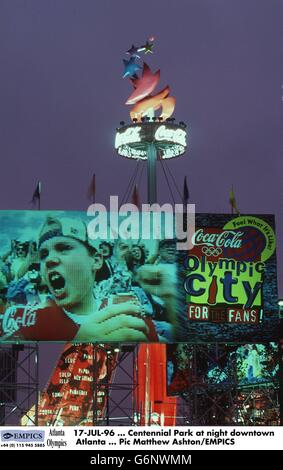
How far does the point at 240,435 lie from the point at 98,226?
12508 mm

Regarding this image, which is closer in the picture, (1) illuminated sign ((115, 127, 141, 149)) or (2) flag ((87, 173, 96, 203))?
(2) flag ((87, 173, 96, 203))

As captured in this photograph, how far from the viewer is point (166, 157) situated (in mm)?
47281

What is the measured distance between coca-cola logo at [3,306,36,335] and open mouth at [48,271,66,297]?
0.84 m

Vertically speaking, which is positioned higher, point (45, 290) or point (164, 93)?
point (164, 93)

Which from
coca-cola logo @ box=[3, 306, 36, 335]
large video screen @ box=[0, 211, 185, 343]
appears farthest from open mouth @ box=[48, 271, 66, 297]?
coca-cola logo @ box=[3, 306, 36, 335]

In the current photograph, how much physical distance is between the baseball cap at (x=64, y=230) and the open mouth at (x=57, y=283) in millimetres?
1047

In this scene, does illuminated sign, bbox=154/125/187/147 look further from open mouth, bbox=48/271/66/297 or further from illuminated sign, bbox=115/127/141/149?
open mouth, bbox=48/271/66/297

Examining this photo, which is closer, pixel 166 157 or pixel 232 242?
pixel 232 242

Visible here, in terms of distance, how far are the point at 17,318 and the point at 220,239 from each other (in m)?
6.66

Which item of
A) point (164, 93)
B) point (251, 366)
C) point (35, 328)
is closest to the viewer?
point (35, 328)

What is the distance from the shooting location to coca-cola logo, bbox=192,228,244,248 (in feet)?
93.2
